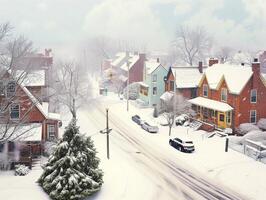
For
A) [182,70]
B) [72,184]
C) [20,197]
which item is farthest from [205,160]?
[182,70]

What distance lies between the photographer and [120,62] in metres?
94.6

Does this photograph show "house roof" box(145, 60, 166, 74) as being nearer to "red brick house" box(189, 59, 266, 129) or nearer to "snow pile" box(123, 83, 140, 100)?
"snow pile" box(123, 83, 140, 100)

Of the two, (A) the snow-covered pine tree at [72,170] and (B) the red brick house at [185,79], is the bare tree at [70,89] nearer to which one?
(B) the red brick house at [185,79]

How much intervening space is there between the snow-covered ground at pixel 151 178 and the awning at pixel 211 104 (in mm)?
3821

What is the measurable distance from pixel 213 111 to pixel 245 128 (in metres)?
5.57

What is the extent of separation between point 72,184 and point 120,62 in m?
70.2

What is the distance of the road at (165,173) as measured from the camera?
28688 mm

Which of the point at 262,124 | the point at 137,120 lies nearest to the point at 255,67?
the point at 262,124

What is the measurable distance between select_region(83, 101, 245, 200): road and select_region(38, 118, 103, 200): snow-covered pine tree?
5037mm

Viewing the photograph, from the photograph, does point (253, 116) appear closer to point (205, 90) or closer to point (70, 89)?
point (205, 90)

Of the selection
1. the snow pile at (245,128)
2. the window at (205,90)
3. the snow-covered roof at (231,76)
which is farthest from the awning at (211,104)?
the snow pile at (245,128)

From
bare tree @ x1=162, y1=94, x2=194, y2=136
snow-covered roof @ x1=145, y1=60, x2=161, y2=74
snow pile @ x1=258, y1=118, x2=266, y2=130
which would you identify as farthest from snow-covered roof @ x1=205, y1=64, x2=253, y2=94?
snow-covered roof @ x1=145, y1=60, x2=161, y2=74

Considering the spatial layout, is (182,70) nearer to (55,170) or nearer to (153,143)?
(153,143)

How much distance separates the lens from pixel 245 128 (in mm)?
46781
